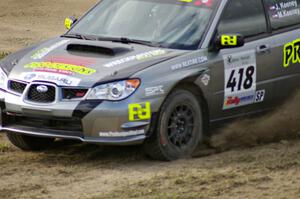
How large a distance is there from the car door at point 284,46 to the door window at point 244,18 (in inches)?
5.8

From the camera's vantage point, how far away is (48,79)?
905cm

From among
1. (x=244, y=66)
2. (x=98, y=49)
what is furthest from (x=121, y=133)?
(x=244, y=66)

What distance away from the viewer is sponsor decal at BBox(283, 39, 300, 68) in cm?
1045

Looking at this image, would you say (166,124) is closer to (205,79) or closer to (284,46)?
(205,79)

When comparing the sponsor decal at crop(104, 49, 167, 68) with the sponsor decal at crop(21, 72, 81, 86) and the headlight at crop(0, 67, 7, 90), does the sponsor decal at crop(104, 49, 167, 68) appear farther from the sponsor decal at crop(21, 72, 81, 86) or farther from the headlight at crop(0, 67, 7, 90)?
the headlight at crop(0, 67, 7, 90)

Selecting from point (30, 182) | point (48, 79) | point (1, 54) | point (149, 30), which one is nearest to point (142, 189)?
point (30, 182)

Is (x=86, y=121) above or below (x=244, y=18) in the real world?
below

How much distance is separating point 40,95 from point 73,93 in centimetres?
33

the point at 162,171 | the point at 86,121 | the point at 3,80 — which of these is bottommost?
the point at 162,171

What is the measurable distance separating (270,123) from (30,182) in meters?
3.13

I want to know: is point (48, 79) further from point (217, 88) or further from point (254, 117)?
point (254, 117)

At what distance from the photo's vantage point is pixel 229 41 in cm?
957

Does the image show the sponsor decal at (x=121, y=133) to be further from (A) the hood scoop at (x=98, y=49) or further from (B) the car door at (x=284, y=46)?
(B) the car door at (x=284, y=46)

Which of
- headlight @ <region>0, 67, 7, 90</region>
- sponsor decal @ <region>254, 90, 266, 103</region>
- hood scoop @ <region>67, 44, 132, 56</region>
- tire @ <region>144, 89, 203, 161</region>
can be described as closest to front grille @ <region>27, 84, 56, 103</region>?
headlight @ <region>0, 67, 7, 90</region>
